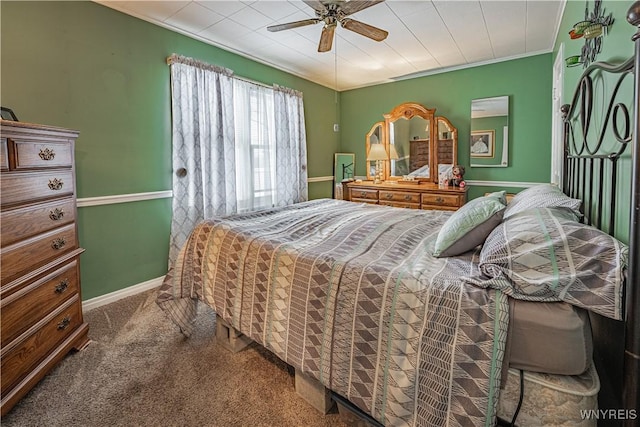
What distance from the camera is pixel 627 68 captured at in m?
1.00

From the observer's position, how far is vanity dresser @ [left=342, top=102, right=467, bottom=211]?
405cm

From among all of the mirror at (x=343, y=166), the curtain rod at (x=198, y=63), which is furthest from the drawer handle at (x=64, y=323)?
the mirror at (x=343, y=166)

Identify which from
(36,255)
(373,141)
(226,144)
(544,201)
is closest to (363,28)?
(544,201)

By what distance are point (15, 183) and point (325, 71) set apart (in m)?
3.78

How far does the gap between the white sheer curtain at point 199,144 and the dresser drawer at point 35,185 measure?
1.22 meters

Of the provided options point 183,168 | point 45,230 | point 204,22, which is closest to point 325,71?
point 204,22

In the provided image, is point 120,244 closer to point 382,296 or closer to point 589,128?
point 382,296

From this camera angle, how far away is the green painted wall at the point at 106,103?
7.13ft

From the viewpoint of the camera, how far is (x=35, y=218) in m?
1.61

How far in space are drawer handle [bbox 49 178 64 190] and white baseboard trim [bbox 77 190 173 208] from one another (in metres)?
0.77

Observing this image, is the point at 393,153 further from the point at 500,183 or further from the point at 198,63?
the point at 198,63

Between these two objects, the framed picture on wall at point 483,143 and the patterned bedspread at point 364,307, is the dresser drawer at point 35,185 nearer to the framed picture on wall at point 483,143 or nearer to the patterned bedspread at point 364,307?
the patterned bedspread at point 364,307

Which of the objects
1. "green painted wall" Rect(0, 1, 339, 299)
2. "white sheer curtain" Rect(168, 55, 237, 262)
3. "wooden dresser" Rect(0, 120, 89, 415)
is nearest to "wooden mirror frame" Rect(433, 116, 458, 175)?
"white sheer curtain" Rect(168, 55, 237, 262)

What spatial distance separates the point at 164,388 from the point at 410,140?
4141 millimetres
